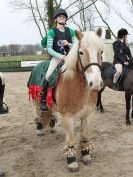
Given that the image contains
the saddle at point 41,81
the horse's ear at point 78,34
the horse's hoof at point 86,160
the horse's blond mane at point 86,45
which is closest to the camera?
the horse's blond mane at point 86,45

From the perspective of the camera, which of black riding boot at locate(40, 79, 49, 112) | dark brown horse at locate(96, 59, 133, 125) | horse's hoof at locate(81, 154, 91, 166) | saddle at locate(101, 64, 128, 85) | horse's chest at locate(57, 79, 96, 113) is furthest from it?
saddle at locate(101, 64, 128, 85)

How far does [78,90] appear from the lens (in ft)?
14.6

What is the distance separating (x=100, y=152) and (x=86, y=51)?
1.88 meters

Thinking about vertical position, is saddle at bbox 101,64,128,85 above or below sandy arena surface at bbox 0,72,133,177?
above

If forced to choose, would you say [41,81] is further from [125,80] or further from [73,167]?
[125,80]

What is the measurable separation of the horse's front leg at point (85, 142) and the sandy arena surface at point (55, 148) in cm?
10

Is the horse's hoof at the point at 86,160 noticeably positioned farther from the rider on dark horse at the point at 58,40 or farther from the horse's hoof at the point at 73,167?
the rider on dark horse at the point at 58,40

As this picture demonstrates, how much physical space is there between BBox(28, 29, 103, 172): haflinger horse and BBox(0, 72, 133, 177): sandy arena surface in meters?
0.28

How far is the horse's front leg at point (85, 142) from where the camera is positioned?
471 centimetres

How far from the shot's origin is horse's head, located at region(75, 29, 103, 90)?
3.82 m

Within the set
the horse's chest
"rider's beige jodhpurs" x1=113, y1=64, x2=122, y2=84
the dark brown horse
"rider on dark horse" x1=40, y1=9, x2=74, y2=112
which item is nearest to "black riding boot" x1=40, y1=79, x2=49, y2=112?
"rider on dark horse" x1=40, y1=9, x2=74, y2=112

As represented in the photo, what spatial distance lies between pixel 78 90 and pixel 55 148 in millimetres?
1438

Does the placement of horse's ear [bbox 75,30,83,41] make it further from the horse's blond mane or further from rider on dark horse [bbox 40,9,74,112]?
rider on dark horse [bbox 40,9,74,112]

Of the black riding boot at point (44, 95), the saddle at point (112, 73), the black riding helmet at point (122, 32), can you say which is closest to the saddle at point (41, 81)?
the black riding boot at point (44, 95)
